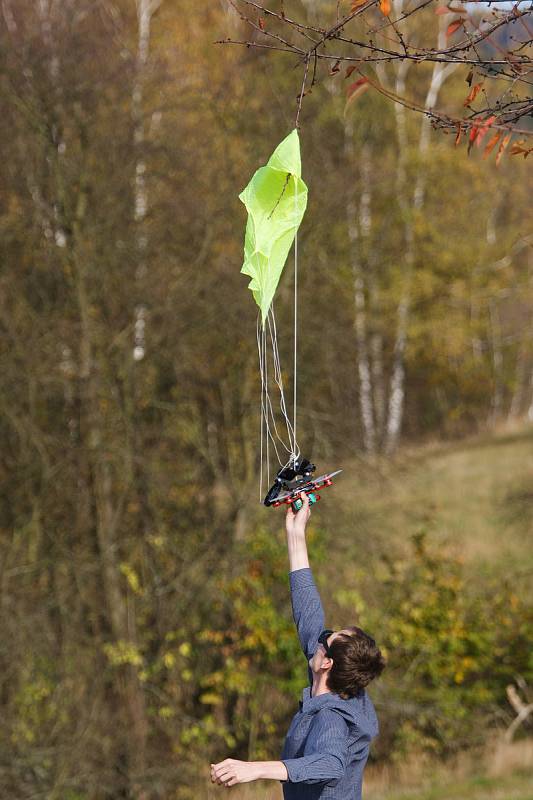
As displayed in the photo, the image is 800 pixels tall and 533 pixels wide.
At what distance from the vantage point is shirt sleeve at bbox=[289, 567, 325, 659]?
3684 mm

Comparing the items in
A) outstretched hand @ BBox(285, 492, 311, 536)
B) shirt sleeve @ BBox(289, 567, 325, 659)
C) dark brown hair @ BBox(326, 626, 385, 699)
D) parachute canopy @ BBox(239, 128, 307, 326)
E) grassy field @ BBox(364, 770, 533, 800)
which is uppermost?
parachute canopy @ BBox(239, 128, 307, 326)

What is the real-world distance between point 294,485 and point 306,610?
0.44m

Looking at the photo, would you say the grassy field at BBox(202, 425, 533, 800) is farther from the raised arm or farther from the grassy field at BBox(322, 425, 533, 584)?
the raised arm

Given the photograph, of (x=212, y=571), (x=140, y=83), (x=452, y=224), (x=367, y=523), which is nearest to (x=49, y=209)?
(x=140, y=83)

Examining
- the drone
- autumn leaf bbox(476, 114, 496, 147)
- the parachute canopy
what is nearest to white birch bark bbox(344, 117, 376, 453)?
the parachute canopy

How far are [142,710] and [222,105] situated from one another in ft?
25.3

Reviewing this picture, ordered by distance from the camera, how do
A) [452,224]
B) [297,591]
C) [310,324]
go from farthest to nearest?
[452,224], [310,324], [297,591]

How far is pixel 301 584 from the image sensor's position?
380 centimetres

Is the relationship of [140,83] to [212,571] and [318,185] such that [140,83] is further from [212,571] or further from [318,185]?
[212,571]

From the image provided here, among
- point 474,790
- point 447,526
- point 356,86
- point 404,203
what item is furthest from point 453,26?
point 404,203

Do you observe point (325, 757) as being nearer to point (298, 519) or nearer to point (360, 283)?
point (298, 519)

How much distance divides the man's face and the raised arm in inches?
6.6

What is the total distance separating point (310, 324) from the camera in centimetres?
1403

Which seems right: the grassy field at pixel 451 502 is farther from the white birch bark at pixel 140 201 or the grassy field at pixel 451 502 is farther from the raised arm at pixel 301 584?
the raised arm at pixel 301 584
